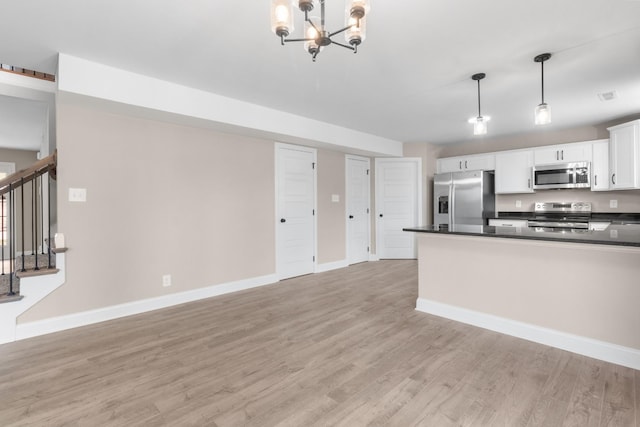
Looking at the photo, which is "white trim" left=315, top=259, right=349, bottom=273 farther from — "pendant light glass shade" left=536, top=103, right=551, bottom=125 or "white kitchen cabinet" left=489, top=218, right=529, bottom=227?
"pendant light glass shade" left=536, top=103, right=551, bottom=125

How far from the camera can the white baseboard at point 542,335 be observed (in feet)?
7.22

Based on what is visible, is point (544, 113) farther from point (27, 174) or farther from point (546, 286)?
point (27, 174)

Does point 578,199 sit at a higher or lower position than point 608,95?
lower

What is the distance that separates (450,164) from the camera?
6.27 m

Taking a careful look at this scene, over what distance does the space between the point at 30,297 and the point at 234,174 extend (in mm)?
2406

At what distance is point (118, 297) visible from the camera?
3199mm

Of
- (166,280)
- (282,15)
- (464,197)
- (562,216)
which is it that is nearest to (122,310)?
(166,280)

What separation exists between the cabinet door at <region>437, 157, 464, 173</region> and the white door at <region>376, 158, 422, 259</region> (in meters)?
0.56

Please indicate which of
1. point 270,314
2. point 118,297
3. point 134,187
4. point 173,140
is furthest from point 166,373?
point 173,140

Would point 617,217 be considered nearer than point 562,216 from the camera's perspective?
Yes

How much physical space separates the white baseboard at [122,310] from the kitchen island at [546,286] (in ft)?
8.18

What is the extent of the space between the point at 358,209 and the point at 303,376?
4.22 m

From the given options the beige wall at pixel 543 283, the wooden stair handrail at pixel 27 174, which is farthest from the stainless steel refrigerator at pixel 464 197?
the wooden stair handrail at pixel 27 174

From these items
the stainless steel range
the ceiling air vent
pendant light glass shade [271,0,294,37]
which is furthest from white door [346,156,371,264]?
pendant light glass shade [271,0,294,37]
